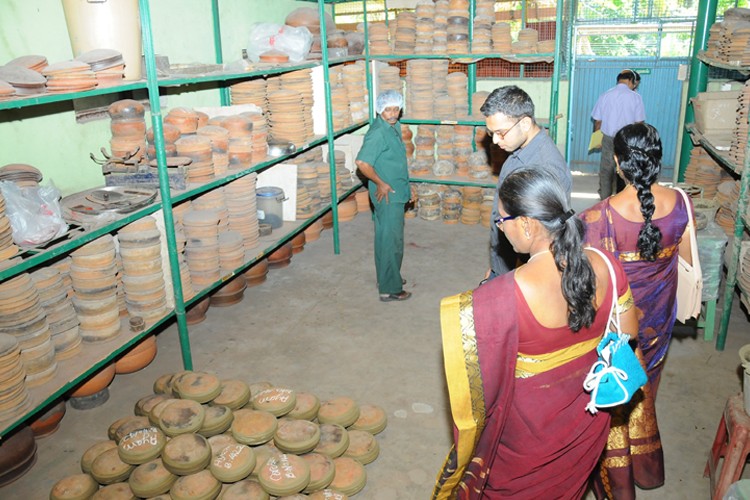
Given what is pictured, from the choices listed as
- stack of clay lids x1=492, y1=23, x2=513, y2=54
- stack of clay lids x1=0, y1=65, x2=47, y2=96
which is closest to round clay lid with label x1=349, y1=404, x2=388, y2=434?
stack of clay lids x1=0, y1=65, x2=47, y2=96

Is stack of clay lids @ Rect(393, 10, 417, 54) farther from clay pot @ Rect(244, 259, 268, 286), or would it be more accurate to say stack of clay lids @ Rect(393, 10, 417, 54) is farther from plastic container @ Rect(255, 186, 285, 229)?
clay pot @ Rect(244, 259, 268, 286)

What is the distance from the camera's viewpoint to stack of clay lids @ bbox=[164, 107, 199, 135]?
16.9 feet

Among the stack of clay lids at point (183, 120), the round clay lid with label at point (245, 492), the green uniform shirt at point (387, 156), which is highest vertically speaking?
the stack of clay lids at point (183, 120)

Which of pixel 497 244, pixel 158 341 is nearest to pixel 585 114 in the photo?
pixel 497 244

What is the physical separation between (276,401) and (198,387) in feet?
1.84

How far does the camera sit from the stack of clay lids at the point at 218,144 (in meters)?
5.25

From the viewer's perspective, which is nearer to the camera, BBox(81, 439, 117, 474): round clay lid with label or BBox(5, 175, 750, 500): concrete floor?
BBox(81, 439, 117, 474): round clay lid with label

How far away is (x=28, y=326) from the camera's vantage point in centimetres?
362

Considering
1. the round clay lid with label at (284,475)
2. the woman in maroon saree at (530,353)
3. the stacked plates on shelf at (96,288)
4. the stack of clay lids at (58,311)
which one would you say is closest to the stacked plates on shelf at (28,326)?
the stack of clay lids at (58,311)

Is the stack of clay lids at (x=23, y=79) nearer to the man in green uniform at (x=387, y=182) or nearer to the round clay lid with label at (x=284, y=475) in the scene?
the round clay lid with label at (x=284, y=475)

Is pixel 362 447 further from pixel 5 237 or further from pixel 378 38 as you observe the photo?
pixel 378 38

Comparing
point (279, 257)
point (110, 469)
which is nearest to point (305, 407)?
point (110, 469)

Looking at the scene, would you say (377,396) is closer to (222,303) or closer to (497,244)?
(497,244)

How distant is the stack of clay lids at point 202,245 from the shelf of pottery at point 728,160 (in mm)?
4310
